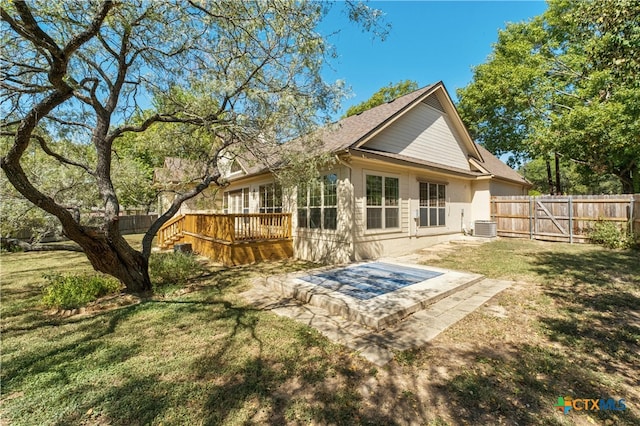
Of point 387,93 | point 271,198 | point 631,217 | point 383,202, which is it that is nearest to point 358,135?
point 383,202

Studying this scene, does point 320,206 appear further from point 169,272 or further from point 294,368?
point 294,368

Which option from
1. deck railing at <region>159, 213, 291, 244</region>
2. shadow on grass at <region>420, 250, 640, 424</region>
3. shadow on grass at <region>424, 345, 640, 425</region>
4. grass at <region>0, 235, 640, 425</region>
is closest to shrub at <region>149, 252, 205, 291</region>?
grass at <region>0, 235, 640, 425</region>

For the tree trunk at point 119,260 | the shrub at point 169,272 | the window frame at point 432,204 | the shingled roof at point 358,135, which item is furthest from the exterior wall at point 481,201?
the tree trunk at point 119,260

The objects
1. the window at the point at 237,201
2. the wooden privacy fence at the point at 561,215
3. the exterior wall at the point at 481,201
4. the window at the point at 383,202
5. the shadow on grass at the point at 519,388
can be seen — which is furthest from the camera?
the exterior wall at the point at 481,201

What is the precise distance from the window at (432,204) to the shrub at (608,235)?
18.4 feet

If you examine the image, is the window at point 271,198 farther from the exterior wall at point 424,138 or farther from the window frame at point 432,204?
the window frame at point 432,204

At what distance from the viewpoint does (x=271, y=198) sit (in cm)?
1152

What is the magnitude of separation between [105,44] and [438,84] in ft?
35.1

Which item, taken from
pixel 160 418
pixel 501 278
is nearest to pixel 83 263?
pixel 160 418

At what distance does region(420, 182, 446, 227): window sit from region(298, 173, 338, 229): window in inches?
158

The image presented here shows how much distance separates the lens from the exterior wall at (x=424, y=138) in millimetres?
9695

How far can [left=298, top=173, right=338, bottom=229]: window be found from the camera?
28.5ft

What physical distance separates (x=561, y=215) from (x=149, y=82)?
15758 mm

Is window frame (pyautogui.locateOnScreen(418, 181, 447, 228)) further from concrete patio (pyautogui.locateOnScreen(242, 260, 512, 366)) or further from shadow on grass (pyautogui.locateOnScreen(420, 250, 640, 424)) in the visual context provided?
shadow on grass (pyautogui.locateOnScreen(420, 250, 640, 424))
